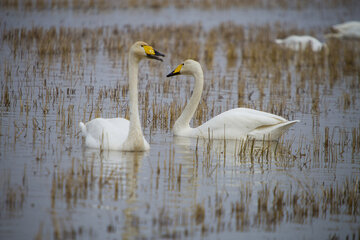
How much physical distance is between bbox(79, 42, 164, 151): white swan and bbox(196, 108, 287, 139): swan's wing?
160cm

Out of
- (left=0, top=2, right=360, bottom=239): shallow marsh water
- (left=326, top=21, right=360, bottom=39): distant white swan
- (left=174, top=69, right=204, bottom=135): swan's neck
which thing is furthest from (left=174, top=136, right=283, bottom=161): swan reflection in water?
(left=326, top=21, right=360, bottom=39): distant white swan

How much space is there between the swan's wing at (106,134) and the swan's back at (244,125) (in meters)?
1.54

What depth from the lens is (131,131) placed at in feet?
27.6

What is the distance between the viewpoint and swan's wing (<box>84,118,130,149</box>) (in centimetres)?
852

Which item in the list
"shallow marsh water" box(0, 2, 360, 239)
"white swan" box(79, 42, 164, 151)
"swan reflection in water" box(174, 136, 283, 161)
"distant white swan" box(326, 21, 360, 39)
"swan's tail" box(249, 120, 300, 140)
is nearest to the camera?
"shallow marsh water" box(0, 2, 360, 239)

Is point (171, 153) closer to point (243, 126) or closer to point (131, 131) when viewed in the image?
point (131, 131)

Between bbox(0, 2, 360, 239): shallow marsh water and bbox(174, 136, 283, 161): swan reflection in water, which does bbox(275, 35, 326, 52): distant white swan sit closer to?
bbox(0, 2, 360, 239): shallow marsh water

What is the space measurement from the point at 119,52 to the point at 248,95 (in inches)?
239

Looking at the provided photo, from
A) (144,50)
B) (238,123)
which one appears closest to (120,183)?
(144,50)

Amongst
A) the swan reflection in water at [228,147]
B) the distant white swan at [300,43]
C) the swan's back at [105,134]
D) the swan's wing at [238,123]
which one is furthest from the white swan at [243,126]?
the distant white swan at [300,43]

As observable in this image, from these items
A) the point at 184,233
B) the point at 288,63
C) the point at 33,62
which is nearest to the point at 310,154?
the point at 184,233

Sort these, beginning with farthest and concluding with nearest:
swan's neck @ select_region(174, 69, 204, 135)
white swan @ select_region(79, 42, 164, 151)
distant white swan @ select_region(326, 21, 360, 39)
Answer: distant white swan @ select_region(326, 21, 360, 39), swan's neck @ select_region(174, 69, 204, 135), white swan @ select_region(79, 42, 164, 151)

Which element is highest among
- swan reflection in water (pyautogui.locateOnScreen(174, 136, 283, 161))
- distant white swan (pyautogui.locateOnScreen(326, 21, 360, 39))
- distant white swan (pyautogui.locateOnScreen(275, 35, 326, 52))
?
distant white swan (pyautogui.locateOnScreen(326, 21, 360, 39))

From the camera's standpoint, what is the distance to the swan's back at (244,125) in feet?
32.3
